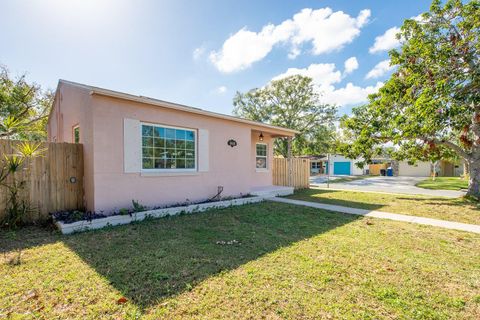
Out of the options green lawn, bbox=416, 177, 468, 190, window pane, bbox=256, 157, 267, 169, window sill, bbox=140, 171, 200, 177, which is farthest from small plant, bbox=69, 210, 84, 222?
green lawn, bbox=416, 177, 468, 190

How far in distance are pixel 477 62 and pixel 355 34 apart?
5335mm

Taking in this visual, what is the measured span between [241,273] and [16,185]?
19.4 feet

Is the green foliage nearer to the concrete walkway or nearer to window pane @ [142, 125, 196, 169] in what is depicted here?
A: window pane @ [142, 125, 196, 169]

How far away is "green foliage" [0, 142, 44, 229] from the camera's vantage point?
203 inches

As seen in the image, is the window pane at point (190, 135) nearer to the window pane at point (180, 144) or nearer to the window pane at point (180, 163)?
the window pane at point (180, 144)

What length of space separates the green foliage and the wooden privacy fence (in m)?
10.6

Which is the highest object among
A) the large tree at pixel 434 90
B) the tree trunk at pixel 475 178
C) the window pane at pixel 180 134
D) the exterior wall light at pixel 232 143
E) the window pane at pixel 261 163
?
the large tree at pixel 434 90

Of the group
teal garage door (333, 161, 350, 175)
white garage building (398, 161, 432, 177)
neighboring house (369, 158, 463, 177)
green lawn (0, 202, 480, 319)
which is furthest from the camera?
teal garage door (333, 161, 350, 175)

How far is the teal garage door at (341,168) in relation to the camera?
34500mm

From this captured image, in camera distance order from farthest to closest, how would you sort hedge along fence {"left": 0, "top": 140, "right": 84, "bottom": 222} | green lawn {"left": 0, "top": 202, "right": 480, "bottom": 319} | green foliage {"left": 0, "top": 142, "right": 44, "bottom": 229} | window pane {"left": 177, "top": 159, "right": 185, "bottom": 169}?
window pane {"left": 177, "top": 159, "right": 185, "bottom": 169}, hedge along fence {"left": 0, "top": 140, "right": 84, "bottom": 222}, green foliage {"left": 0, "top": 142, "right": 44, "bottom": 229}, green lawn {"left": 0, "top": 202, "right": 480, "bottom": 319}

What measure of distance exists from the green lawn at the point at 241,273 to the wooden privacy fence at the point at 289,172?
773cm

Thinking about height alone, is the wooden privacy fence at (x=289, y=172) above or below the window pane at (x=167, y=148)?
below

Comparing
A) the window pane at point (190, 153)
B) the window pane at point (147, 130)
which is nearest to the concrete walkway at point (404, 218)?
the window pane at point (190, 153)

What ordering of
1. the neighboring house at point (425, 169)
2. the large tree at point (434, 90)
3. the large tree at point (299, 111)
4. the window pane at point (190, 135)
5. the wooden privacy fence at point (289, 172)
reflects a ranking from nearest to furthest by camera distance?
the window pane at point (190, 135) → the large tree at point (434, 90) → the wooden privacy fence at point (289, 172) → the large tree at point (299, 111) → the neighboring house at point (425, 169)
